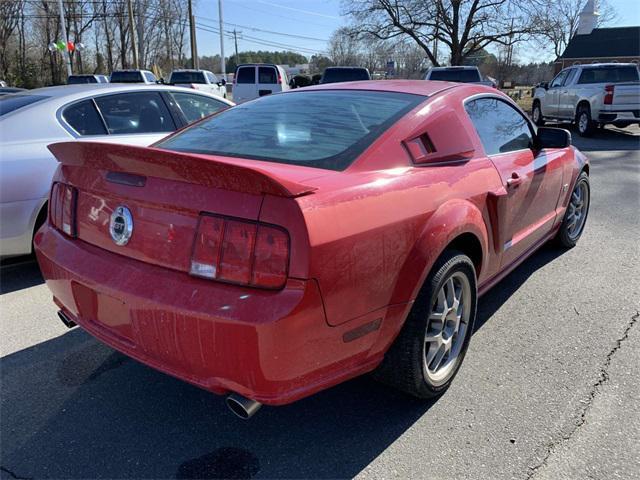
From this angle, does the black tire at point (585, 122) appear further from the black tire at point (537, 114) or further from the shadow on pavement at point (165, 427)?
the shadow on pavement at point (165, 427)

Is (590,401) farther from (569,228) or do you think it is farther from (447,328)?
(569,228)

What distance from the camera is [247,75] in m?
17.8

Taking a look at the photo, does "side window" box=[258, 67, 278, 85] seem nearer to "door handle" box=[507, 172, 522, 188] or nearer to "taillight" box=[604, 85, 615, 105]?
"taillight" box=[604, 85, 615, 105]

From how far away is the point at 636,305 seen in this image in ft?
12.2

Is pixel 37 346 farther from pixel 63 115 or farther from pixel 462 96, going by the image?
pixel 462 96

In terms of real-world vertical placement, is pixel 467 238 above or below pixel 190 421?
above

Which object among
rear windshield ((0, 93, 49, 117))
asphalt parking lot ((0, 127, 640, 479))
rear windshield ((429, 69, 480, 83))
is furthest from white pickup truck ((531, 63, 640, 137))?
rear windshield ((0, 93, 49, 117))

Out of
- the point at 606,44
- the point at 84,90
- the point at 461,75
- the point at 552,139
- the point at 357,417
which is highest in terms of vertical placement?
the point at 606,44

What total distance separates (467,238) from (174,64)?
60771 millimetres

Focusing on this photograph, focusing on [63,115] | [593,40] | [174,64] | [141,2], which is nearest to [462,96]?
[63,115]

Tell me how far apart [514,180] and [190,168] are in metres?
2.11

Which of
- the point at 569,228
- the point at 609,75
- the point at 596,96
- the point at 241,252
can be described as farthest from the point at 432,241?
the point at 609,75

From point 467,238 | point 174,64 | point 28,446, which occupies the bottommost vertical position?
point 28,446

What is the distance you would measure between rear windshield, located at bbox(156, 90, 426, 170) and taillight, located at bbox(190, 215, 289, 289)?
550mm
